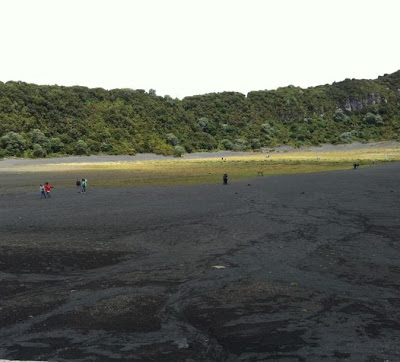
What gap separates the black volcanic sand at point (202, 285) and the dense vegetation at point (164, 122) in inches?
3504

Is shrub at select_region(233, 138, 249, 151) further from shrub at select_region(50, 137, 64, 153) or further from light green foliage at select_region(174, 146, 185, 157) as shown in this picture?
shrub at select_region(50, 137, 64, 153)

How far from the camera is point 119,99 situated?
160 meters

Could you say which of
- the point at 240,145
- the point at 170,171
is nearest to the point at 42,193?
the point at 170,171

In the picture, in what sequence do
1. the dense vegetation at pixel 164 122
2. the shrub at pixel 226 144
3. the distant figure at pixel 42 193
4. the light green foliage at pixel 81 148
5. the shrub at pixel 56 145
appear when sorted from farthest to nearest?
the shrub at pixel 226 144
the dense vegetation at pixel 164 122
the light green foliage at pixel 81 148
the shrub at pixel 56 145
the distant figure at pixel 42 193

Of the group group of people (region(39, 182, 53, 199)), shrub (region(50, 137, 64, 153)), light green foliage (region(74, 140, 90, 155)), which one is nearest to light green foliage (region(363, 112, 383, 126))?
light green foliage (region(74, 140, 90, 155))

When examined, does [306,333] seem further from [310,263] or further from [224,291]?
[310,263]

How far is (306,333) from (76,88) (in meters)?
163

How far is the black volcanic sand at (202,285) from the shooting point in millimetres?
8406

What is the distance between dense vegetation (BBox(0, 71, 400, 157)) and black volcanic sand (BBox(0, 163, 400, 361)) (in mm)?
89005

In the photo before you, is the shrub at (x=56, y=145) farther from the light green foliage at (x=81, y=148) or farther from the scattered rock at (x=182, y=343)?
the scattered rock at (x=182, y=343)

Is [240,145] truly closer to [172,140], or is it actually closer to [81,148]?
[172,140]

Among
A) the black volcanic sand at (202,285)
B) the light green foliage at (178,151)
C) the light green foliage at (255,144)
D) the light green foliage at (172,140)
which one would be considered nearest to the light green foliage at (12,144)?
the light green foliage at (178,151)

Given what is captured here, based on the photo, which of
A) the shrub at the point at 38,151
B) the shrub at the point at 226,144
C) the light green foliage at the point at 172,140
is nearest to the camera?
the shrub at the point at 38,151

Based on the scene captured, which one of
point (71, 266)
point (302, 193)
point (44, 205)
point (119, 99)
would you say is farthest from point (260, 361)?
point (119, 99)
